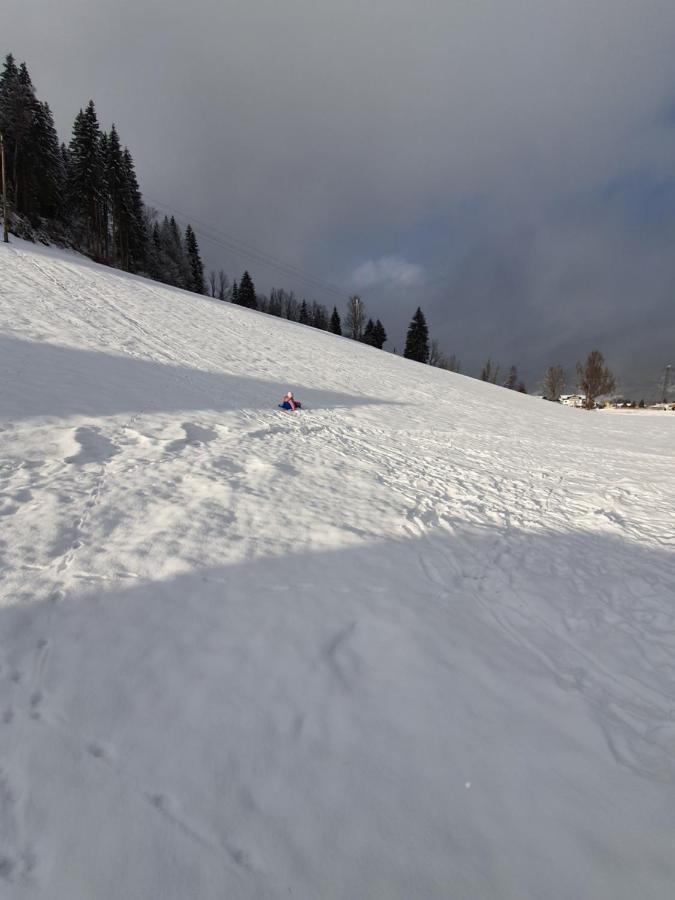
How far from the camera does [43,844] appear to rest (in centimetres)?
150

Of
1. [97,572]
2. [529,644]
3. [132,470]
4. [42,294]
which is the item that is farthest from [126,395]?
[42,294]

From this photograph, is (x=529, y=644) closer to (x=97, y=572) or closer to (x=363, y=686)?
(x=363, y=686)

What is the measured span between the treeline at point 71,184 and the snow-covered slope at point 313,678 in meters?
36.8

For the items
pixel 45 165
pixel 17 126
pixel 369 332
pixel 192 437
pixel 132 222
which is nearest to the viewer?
pixel 192 437

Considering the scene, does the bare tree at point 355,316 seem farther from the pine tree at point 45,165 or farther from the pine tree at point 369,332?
the pine tree at point 45,165

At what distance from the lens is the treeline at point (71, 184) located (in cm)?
3274

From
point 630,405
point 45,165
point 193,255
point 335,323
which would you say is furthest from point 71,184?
point 630,405

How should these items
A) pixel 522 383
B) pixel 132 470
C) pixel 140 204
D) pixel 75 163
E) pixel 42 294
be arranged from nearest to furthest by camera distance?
pixel 132 470
pixel 42 294
pixel 75 163
pixel 140 204
pixel 522 383

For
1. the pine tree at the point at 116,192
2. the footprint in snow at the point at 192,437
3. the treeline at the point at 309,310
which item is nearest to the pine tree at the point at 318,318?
the treeline at the point at 309,310

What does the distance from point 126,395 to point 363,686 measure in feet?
22.5

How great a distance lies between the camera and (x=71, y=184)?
37.4 m

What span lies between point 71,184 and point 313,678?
52.6 m

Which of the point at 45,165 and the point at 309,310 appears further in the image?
the point at 309,310

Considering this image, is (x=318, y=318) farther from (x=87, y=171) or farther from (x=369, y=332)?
(x=87, y=171)
